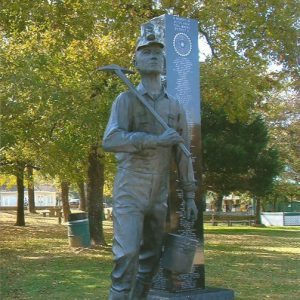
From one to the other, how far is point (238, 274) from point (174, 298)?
5492 mm

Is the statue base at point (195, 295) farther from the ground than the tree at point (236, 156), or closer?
closer

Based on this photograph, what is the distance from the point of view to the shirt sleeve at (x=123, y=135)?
487 centimetres

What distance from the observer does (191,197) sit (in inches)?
212

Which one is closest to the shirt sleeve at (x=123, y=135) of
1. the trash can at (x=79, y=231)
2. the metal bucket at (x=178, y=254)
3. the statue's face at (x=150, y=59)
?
the statue's face at (x=150, y=59)

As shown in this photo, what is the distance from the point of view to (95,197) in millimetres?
18906

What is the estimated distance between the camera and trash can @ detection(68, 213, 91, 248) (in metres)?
18.7

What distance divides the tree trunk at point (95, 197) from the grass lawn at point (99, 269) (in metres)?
0.65

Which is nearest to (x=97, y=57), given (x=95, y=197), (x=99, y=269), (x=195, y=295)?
(x=95, y=197)

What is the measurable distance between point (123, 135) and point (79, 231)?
14.2 meters

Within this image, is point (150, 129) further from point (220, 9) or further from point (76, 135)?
point (76, 135)

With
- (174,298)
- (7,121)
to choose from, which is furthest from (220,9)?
(174,298)

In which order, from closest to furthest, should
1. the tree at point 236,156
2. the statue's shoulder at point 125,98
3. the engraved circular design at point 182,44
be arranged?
the statue's shoulder at point 125,98 → the engraved circular design at point 182,44 → the tree at point 236,156

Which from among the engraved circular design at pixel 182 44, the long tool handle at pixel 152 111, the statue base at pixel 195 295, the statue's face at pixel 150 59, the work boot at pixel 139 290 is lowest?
the statue base at pixel 195 295

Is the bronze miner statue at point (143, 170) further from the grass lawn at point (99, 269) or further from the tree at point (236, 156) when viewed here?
the tree at point (236, 156)
